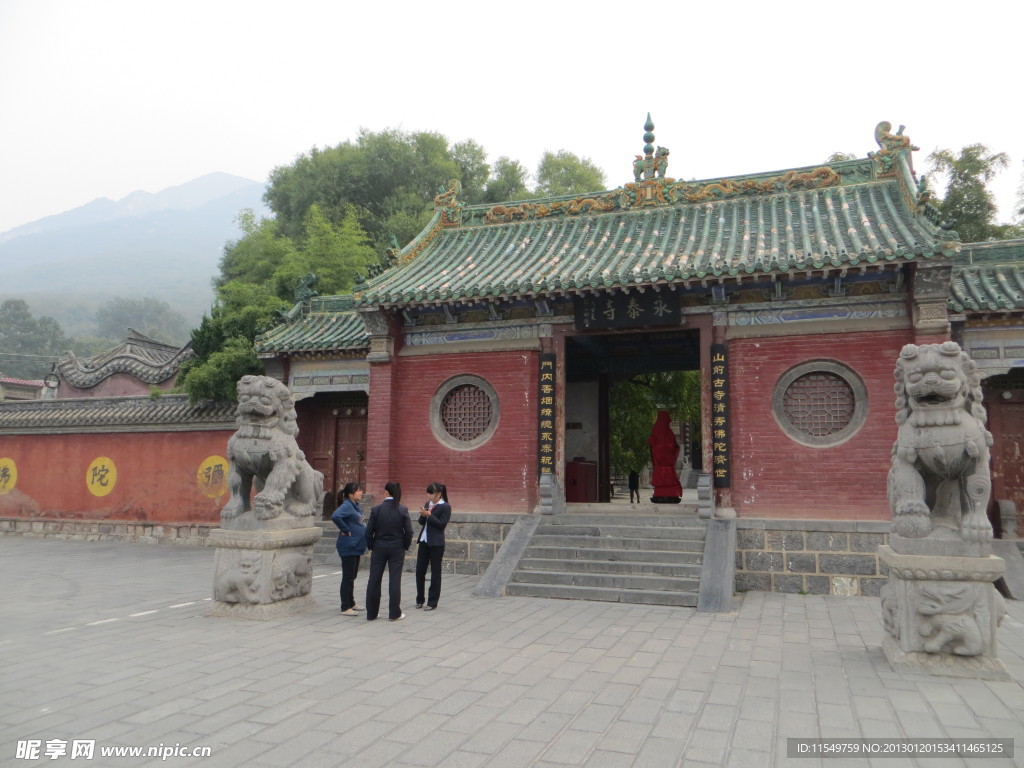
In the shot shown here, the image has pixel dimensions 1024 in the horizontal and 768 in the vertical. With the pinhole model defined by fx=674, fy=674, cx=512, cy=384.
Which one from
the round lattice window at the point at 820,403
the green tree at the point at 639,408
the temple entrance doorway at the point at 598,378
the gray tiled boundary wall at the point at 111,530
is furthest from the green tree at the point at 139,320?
the round lattice window at the point at 820,403

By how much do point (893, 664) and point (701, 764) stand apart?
2.57 m

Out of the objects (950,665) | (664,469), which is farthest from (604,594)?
(664,469)

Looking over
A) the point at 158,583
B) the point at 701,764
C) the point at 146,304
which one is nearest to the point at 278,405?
the point at 158,583

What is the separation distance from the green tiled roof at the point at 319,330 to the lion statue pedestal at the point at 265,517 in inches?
198

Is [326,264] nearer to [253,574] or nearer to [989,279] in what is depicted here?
[253,574]

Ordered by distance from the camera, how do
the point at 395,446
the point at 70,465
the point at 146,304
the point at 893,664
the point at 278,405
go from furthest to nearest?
the point at 146,304 < the point at 70,465 < the point at 395,446 < the point at 278,405 < the point at 893,664

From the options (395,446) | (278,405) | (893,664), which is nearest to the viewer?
(893,664)

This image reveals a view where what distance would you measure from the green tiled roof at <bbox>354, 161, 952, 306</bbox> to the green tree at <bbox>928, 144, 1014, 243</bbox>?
37.2 ft

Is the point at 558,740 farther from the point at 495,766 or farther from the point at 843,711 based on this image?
the point at 843,711

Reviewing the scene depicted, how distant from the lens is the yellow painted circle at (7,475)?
15570 mm

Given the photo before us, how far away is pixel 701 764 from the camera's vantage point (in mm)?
3475

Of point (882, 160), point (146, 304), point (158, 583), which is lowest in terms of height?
point (158, 583)

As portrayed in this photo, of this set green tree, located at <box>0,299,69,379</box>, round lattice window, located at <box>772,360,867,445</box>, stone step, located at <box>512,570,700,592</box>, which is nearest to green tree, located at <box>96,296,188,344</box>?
green tree, located at <box>0,299,69,379</box>

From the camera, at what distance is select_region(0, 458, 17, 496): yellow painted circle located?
15.6 m
